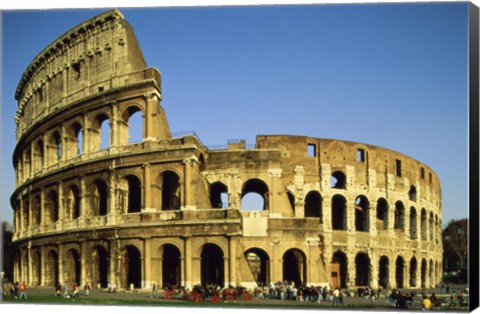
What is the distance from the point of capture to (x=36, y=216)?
2812 cm

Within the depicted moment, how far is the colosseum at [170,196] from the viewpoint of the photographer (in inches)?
892

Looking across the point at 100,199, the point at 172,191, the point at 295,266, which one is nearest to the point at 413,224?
the point at 295,266

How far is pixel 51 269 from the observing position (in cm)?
2638

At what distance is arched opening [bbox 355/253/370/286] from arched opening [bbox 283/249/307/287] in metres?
3.65

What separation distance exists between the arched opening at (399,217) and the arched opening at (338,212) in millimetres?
2714

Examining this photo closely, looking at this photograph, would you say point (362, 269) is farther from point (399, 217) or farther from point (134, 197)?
point (134, 197)

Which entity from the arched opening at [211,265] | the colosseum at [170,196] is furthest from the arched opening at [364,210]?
the arched opening at [211,265]

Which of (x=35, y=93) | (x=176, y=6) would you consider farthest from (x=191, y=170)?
(x=35, y=93)

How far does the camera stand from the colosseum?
74.3 ft

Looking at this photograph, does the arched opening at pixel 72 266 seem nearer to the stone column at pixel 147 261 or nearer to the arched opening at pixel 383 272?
the stone column at pixel 147 261

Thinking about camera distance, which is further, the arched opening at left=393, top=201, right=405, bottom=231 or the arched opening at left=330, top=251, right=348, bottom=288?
the arched opening at left=393, top=201, right=405, bottom=231

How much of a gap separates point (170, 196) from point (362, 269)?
10015mm

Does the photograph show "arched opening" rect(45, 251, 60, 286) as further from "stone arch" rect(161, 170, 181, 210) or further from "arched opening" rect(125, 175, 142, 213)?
"stone arch" rect(161, 170, 181, 210)

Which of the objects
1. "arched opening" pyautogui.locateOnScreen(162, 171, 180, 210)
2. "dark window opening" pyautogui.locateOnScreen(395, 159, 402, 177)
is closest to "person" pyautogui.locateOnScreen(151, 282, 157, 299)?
"arched opening" pyautogui.locateOnScreen(162, 171, 180, 210)
